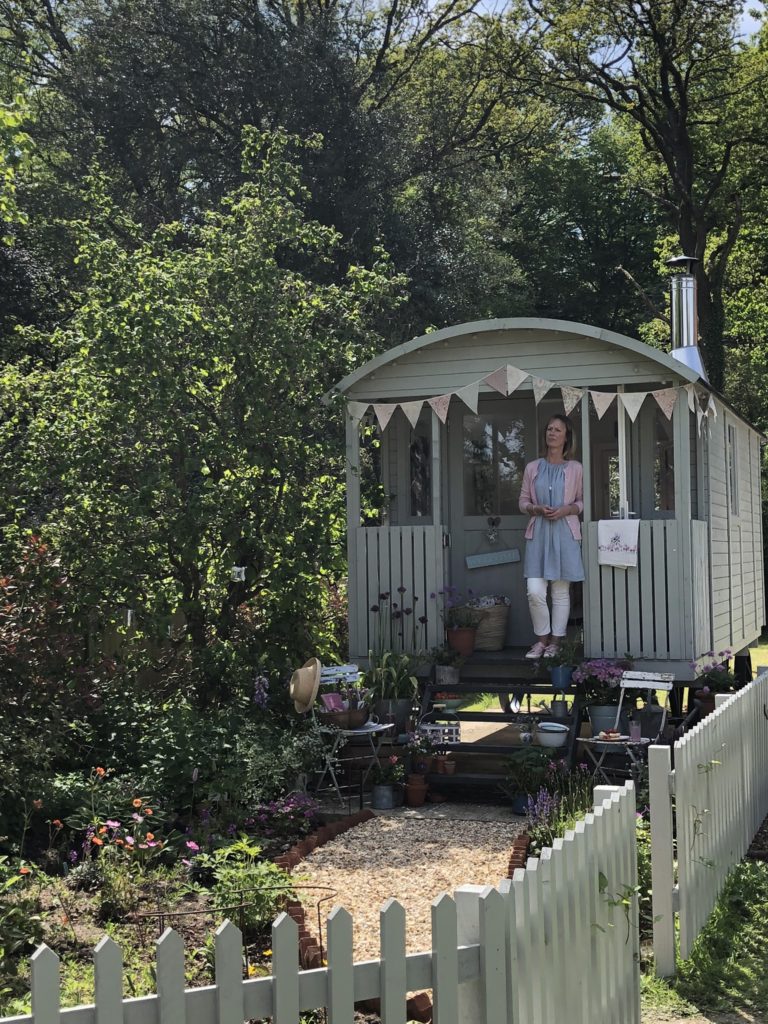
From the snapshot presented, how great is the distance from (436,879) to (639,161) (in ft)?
77.0

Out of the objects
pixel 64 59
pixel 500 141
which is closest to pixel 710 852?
pixel 64 59

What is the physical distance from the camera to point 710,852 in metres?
6.11

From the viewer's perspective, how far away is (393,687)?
10203 mm

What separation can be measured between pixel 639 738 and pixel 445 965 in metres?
6.39

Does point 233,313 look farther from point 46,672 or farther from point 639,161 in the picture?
point 639,161

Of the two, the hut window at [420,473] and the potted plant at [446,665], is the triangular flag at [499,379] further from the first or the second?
the potted plant at [446,665]

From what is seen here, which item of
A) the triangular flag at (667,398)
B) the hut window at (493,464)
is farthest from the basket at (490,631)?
the triangular flag at (667,398)

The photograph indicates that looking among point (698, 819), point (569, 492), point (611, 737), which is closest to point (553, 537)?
point (569, 492)

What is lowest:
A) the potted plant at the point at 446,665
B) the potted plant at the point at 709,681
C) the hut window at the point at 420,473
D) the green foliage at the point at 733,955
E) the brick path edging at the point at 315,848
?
the green foliage at the point at 733,955

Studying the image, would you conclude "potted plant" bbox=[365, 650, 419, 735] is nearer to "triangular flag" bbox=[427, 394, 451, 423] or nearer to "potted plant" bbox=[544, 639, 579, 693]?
"potted plant" bbox=[544, 639, 579, 693]

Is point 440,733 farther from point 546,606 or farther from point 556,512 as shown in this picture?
point 556,512

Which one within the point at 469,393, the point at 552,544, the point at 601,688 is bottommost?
the point at 601,688

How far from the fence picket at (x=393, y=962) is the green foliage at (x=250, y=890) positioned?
7.89ft

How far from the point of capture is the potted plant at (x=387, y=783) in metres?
9.05
